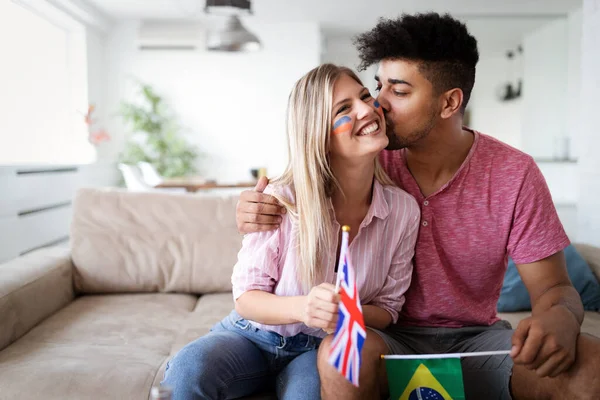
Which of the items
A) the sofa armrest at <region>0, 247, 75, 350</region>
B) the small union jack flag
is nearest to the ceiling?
the sofa armrest at <region>0, 247, 75, 350</region>

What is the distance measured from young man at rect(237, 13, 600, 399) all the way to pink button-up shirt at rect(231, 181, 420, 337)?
5 cm

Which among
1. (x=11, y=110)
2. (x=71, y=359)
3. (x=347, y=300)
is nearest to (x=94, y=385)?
(x=71, y=359)

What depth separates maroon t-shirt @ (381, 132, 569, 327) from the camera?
157 cm

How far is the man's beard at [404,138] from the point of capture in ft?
5.39

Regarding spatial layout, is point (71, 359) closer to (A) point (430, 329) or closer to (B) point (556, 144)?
(A) point (430, 329)

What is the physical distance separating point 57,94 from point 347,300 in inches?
238

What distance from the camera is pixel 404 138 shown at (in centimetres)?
164

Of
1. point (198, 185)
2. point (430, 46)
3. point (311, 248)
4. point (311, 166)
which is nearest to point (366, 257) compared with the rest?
point (311, 248)

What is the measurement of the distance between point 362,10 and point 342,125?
598cm

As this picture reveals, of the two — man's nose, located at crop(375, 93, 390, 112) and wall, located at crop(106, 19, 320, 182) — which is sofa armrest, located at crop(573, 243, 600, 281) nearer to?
man's nose, located at crop(375, 93, 390, 112)

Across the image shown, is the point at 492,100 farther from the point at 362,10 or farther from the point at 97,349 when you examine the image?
the point at 97,349

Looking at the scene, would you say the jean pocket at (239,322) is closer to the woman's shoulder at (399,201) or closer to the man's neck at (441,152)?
the woman's shoulder at (399,201)

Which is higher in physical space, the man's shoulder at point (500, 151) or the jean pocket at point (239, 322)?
the man's shoulder at point (500, 151)

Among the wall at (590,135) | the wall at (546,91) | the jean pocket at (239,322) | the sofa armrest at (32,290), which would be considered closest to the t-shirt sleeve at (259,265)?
the jean pocket at (239,322)
